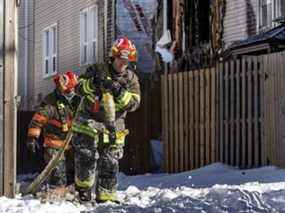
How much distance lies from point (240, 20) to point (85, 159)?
29.9ft

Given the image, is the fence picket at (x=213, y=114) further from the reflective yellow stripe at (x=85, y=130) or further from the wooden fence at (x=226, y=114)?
the reflective yellow stripe at (x=85, y=130)

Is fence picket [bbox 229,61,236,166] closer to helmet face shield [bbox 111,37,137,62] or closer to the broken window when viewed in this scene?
helmet face shield [bbox 111,37,137,62]

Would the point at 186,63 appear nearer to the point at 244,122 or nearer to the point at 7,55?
the point at 244,122

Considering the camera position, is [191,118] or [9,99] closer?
[9,99]

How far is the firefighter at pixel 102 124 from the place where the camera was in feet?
28.8

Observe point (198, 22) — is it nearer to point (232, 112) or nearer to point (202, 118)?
point (202, 118)

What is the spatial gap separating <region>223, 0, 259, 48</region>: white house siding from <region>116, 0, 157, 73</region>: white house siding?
4.93 m

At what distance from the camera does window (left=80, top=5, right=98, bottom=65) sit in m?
24.0

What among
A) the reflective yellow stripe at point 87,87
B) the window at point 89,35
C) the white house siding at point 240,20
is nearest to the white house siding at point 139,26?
the window at point 89,35

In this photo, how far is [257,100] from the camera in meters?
12.8

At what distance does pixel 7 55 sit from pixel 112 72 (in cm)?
127

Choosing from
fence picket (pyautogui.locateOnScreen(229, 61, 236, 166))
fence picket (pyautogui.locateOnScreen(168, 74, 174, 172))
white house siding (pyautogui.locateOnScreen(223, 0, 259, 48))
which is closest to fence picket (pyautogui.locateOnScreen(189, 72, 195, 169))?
fence picket (pyautogui.locateOnScreen(168, 74, 174, 172))

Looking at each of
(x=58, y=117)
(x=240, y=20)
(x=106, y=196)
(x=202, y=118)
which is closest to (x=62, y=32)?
(x=240, y=20)

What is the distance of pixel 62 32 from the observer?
26.4 metres
